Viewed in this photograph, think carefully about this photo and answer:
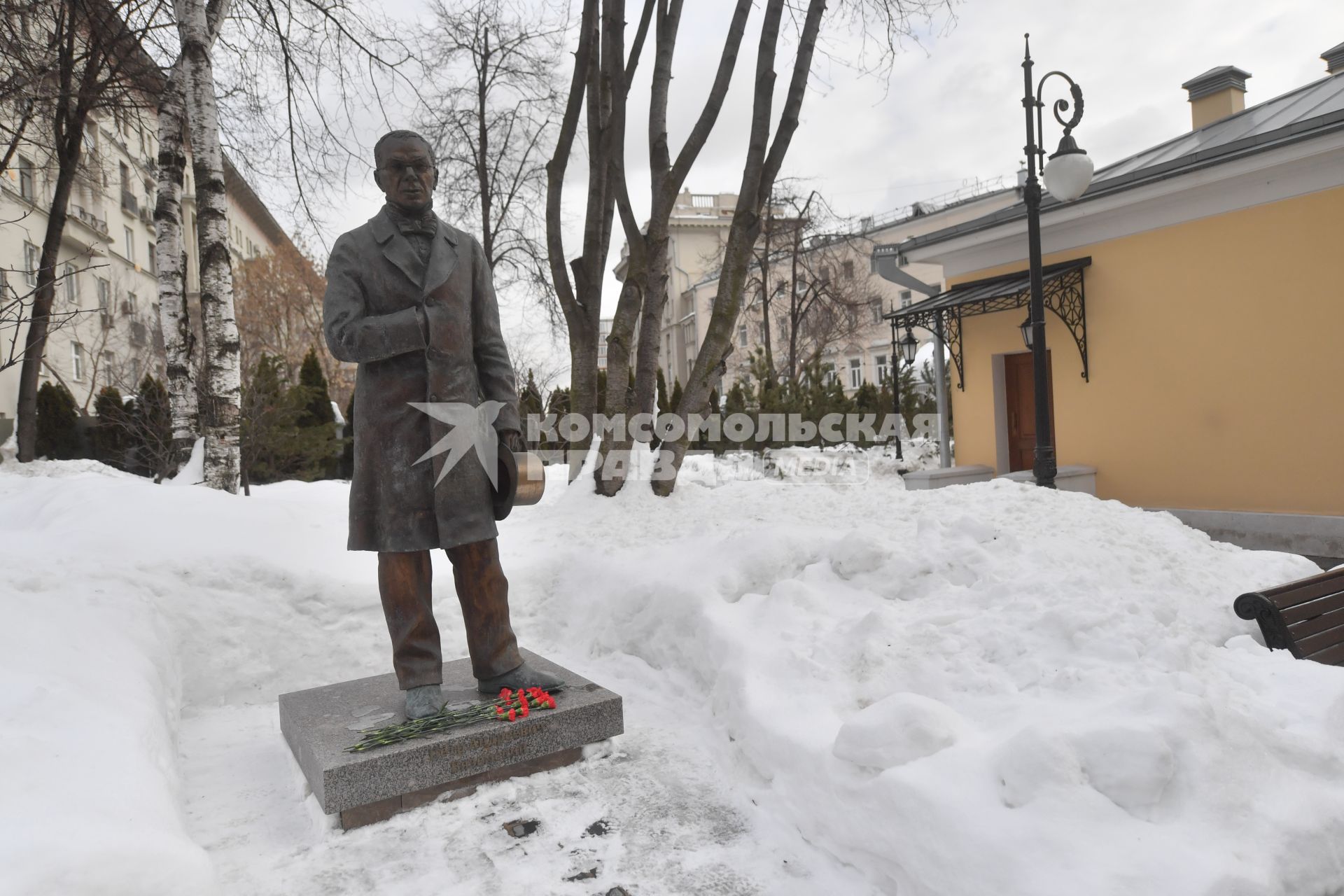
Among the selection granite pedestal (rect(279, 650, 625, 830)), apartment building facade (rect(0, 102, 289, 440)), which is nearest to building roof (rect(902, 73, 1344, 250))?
granite pedestal (rect(279, 650, 625, 830))

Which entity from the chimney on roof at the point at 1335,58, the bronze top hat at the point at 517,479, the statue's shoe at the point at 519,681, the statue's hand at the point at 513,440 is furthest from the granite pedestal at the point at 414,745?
the chimney on roof at the point at 1335,58

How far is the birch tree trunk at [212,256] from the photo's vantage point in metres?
7.11

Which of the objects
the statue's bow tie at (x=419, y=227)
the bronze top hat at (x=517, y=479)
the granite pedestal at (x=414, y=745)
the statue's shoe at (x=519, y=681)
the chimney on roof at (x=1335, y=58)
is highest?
the chimney on roof at (x=1335, y=58)

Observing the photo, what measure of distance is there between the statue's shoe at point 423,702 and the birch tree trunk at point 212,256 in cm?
507

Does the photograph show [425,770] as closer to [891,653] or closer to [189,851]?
[189,851]

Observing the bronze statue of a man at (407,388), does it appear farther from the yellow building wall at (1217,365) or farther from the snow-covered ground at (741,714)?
the yellow building wall at (1217,365)

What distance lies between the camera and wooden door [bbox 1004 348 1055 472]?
11.6 m

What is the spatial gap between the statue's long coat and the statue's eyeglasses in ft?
0.66

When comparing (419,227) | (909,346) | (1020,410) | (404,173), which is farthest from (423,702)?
(909,346)

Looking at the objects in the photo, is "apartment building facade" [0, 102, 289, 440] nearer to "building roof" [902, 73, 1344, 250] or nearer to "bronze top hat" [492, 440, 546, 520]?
"bronze top hat" [492, 440, 546, 520]

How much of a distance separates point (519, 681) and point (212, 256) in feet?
19.2

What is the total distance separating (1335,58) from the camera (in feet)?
35.3

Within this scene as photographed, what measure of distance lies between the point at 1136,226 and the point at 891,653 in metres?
8.11

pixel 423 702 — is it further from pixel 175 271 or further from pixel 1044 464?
pixel 175 271
